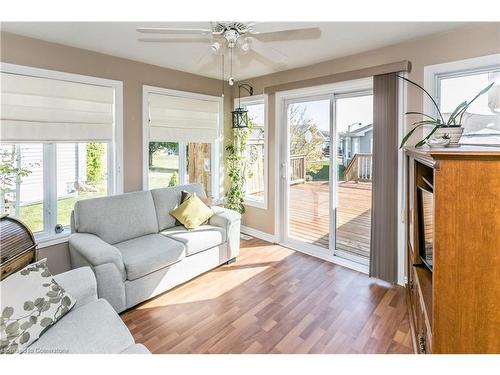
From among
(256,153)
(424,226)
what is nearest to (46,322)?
(424,226)

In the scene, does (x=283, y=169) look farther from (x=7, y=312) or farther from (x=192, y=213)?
(x=7, y=312)

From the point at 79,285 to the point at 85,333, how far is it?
443 mm

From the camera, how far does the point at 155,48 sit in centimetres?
308

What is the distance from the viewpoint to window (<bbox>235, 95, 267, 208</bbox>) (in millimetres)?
4367

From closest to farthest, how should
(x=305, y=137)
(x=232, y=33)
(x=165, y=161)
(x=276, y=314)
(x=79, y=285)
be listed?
1. (x=79, y=285)
2. (x=232, y=33)
3. (x=276, y=314)
4. (x=305, y=137)
5. (x=165, y=161)

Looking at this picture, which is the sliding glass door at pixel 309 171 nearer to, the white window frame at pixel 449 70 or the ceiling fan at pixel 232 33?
the white window frame at pixel 449 70

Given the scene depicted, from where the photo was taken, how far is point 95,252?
2.37m

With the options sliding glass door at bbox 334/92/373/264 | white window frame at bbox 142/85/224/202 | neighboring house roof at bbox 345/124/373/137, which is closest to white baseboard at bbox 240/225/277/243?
white window frame at bbox 142/85/224/202

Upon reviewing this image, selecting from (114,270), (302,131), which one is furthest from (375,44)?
(114,270)

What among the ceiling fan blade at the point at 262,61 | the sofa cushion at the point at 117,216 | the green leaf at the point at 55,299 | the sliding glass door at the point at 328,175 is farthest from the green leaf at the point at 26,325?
the sliding glass door at the point at 328,175

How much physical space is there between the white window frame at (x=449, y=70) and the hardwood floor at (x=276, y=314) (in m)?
1.94
